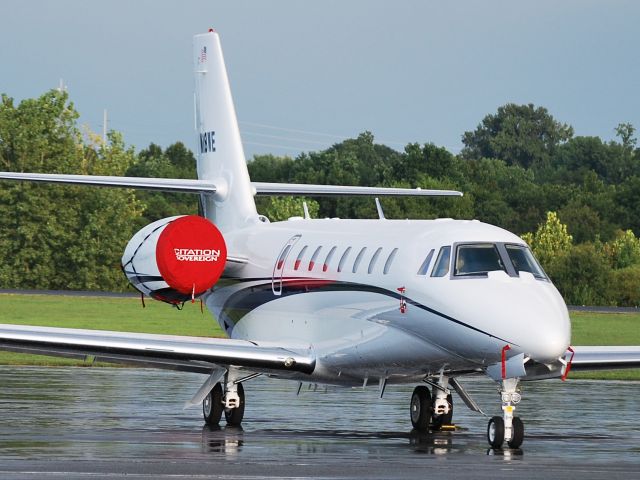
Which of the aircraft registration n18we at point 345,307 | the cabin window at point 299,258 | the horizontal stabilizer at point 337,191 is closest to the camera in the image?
the aircraft registration n18we at point 345,307

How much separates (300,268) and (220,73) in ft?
22.1

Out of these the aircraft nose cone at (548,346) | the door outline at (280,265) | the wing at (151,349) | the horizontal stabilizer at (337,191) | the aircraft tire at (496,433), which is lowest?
the aircraft tire at (496,433)

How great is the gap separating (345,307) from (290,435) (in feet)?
6.23

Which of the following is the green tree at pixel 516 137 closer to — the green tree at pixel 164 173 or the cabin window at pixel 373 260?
the green tree at pixel 164 173

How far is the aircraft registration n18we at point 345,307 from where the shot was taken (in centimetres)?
1586

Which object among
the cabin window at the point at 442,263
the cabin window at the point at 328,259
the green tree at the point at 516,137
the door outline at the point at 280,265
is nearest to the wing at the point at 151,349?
the cabin window at the point at 328,259

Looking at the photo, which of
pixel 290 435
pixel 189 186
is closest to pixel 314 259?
pixel 290 435

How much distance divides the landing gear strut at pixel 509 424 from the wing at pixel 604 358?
6.71 feet

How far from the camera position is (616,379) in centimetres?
3134

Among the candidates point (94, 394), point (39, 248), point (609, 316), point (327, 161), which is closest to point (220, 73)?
point (94, 394)

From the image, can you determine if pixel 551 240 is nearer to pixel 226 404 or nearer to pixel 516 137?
pixel 226 404

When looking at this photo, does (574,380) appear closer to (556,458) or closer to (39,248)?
(556,458)

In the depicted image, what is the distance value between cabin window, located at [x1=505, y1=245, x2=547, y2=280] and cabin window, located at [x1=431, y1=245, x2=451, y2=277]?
0.70 m

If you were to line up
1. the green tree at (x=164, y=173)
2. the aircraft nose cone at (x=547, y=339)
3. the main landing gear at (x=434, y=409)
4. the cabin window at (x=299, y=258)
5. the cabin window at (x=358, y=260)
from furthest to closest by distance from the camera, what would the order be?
the green tree at (x=164, y=173) → the cabin window at (x=299, y=258) → the main landing gear at (x=434, y=409) → the cabin window at (x=358, y=260) → the aircraft nose cone at (x=547, y=339)
